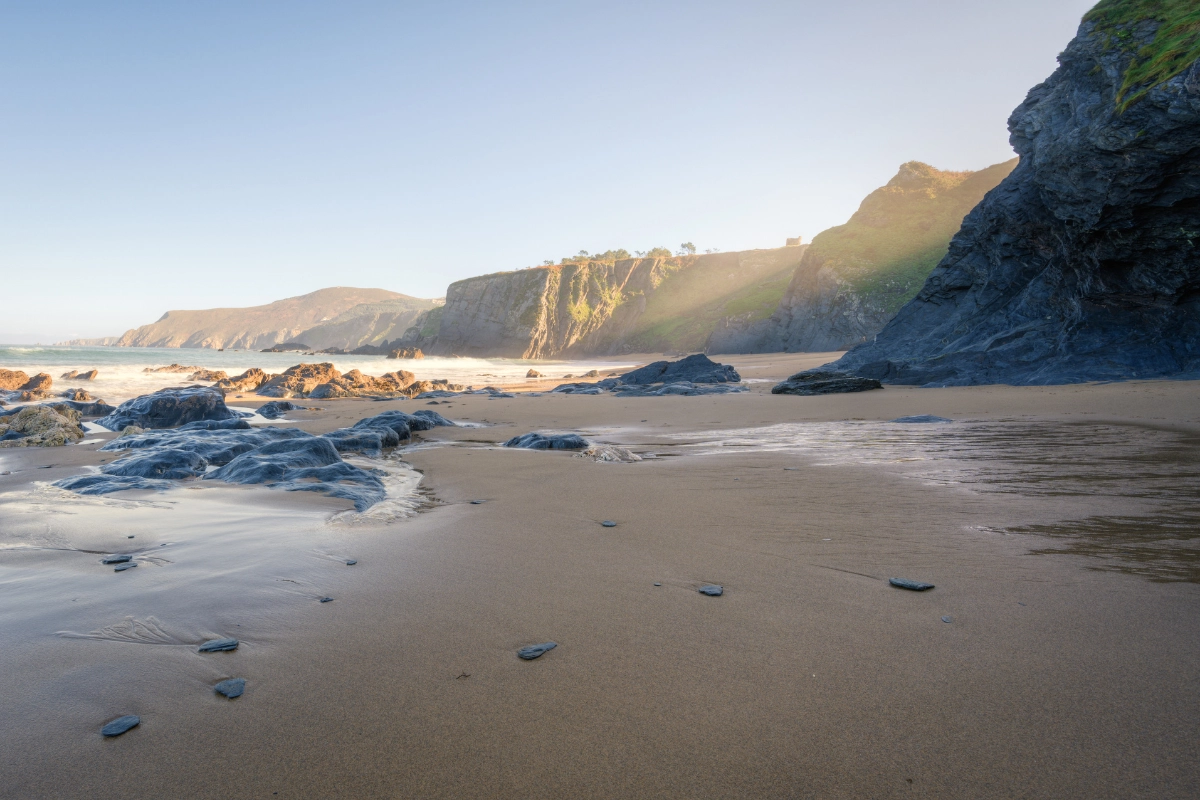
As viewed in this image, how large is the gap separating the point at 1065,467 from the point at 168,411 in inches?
485

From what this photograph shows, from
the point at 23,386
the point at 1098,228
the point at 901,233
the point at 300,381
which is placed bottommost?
the point at 23,386

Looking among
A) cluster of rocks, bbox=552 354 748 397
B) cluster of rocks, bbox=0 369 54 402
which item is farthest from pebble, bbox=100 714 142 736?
cluster of rocks, bbox=0 369 54 402

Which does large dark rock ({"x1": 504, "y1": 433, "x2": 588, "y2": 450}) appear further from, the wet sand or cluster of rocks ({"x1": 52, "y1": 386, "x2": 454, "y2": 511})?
the wet sand

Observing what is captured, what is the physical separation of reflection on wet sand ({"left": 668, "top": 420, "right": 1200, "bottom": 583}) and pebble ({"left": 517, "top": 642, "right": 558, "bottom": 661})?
7.85 ft

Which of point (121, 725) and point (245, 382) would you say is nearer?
point (121, 725)

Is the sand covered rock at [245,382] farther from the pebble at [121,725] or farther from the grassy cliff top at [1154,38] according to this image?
the grassy cliff top at [1154,38]

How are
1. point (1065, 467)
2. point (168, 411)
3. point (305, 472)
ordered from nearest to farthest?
point (1065, 467), point (305, 472), point (168, 411)

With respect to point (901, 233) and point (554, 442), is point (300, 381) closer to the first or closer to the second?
point (554, 442)

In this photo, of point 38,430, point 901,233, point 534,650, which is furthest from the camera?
point 901,233

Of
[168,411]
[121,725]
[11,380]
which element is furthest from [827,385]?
[11,380]

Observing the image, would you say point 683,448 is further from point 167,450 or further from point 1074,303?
point 1074,303

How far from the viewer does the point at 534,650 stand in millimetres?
2039

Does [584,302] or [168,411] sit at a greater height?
[584,302]

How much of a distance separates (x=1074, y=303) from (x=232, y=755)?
1703 cm
